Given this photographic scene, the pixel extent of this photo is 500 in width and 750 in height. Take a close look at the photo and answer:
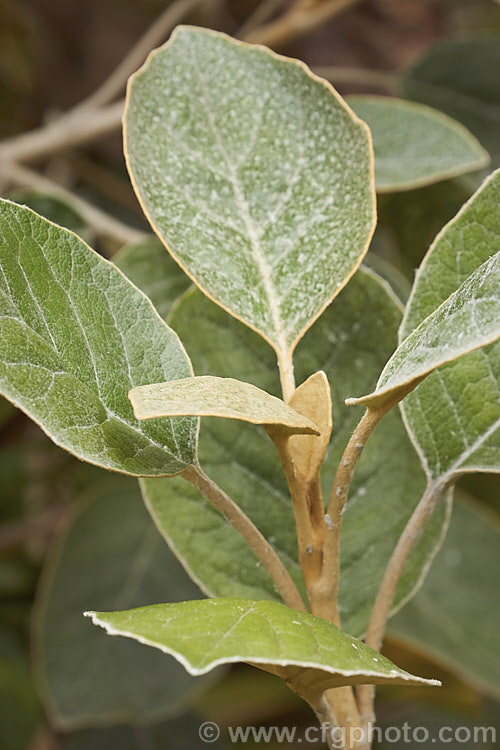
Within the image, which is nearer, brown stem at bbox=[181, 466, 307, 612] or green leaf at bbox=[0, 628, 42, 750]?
brown stem at bbox=[181, 466, 307, 612]

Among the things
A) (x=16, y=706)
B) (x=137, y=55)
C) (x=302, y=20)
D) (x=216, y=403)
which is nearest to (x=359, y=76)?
(x=302, y=20)

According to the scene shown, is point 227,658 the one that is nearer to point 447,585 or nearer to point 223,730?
point 447,585

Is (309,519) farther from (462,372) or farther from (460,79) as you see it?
(460,79)

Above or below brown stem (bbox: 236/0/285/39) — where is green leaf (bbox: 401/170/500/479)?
below

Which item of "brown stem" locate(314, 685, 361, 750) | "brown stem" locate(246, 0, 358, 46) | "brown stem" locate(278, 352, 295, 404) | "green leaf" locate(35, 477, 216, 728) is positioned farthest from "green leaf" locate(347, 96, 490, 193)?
"green leaf" locate(35, 477, 216, 728)

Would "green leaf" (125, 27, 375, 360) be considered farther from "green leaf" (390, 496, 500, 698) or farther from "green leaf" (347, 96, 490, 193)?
"green leaf" (390, 496, 500, 698)
